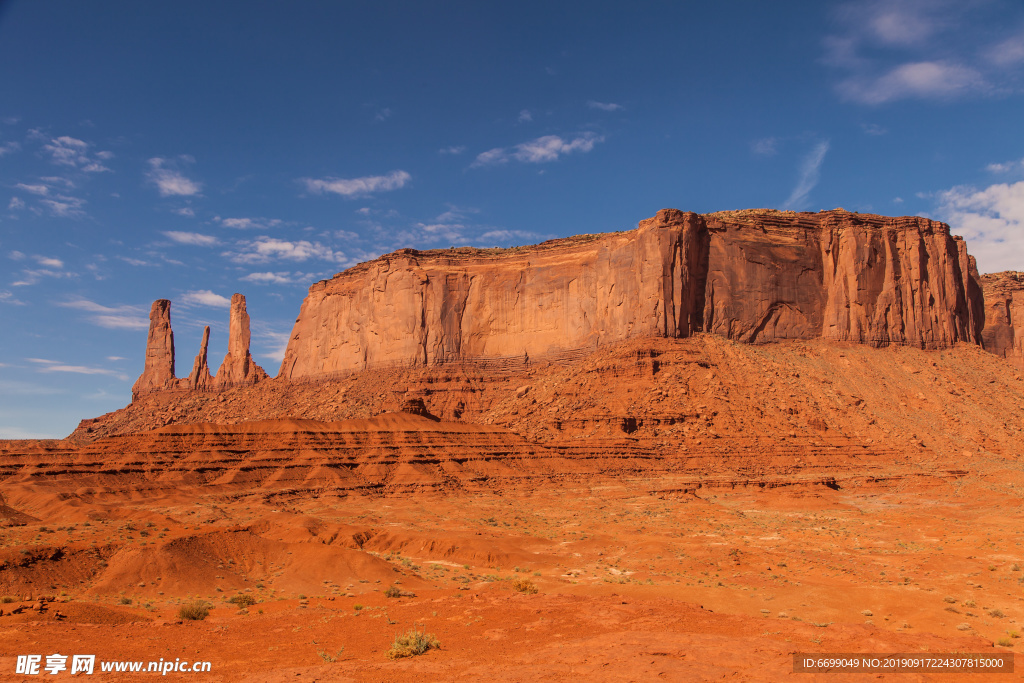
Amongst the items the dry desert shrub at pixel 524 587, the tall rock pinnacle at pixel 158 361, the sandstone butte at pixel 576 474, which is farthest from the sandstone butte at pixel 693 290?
the dry desert shrub at pixel 524 587

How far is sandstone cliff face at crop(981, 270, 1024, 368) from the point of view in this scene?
82188 mm

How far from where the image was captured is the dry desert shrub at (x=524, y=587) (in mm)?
16625

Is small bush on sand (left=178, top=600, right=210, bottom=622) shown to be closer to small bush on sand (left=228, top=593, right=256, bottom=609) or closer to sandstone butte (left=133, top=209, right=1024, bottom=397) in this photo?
small bush on sand (left=228, top=593, right=256, bottom=609)

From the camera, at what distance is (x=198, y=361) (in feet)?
323

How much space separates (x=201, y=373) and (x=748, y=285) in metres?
76.4

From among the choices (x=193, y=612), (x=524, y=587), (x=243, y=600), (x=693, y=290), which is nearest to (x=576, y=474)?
(x=693, y=290)

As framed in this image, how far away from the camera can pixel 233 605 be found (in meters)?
15.5

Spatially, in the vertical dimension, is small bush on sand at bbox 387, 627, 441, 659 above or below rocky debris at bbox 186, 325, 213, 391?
below

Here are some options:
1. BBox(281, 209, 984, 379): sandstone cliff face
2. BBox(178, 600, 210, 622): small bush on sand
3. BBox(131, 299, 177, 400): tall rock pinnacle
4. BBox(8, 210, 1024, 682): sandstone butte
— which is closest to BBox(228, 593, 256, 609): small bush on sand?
BBox(8, 210, 1024, 682): sandstone butte

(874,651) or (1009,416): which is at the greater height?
(1009,416)

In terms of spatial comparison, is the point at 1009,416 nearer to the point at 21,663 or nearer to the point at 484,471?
the point at 484,471

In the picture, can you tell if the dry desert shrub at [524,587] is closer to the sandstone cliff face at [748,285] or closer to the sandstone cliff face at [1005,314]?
the sandstone cliff face at [748,285]

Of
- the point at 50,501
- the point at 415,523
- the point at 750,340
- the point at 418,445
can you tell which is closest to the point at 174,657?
the point at 415,523

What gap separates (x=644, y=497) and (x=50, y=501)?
29.4 m
